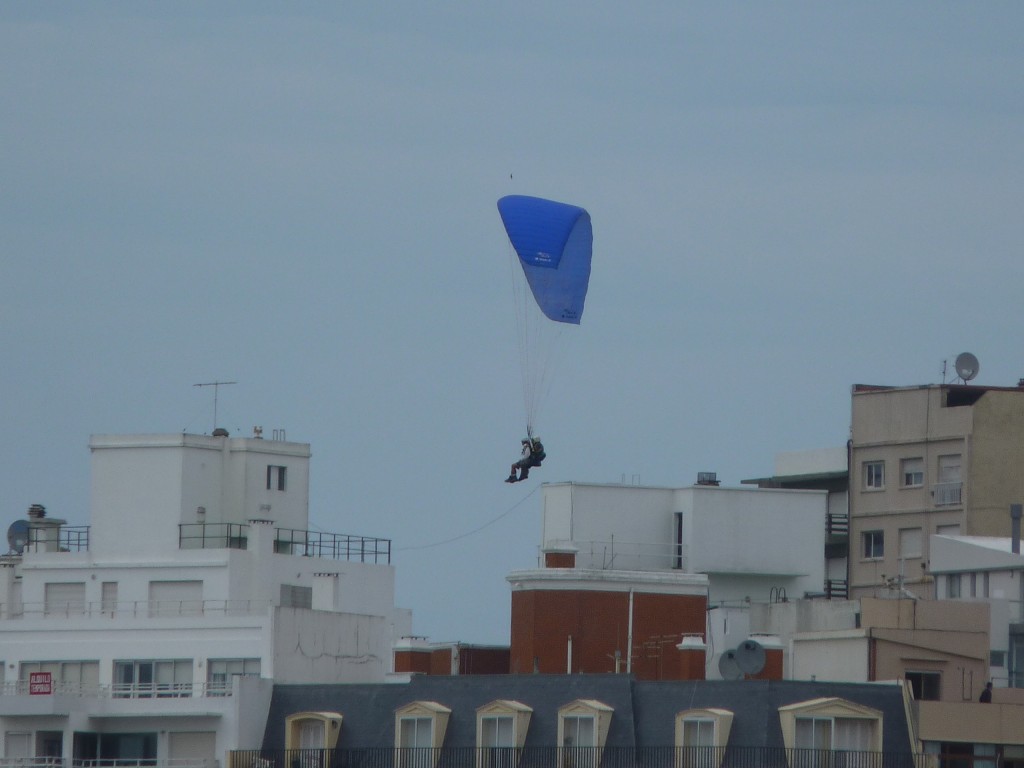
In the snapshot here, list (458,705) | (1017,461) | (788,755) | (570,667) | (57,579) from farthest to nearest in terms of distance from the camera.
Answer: (1017,461), (57,579), (570,667), (458,705), (788,755)

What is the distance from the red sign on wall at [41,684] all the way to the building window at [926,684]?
84.6ft

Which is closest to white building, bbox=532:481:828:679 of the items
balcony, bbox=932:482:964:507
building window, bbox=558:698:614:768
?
balcony, bbox=932:482:964:507

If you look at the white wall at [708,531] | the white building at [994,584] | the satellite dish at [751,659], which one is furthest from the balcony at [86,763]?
the white building at [994,584]

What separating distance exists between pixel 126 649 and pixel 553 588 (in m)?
13.5

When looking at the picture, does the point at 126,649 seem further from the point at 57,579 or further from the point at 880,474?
the point at 880,474

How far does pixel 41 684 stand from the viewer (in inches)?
3364

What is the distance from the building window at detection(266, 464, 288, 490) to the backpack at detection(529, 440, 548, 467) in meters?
16.0

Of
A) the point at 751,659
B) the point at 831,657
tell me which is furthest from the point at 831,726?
the point at 831,657

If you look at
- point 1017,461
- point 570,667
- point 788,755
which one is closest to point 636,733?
point 788,755

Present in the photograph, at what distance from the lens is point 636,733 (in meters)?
75.6

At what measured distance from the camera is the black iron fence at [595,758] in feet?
241

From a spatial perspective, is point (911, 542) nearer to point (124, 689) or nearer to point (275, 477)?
point (275, 477)

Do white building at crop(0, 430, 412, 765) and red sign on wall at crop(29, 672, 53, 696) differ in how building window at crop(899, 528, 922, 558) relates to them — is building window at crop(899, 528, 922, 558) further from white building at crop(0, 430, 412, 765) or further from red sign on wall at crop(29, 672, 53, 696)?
red sign on wall at crop(29, 672, 53, 696)

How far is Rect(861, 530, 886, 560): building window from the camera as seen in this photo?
385 ft
